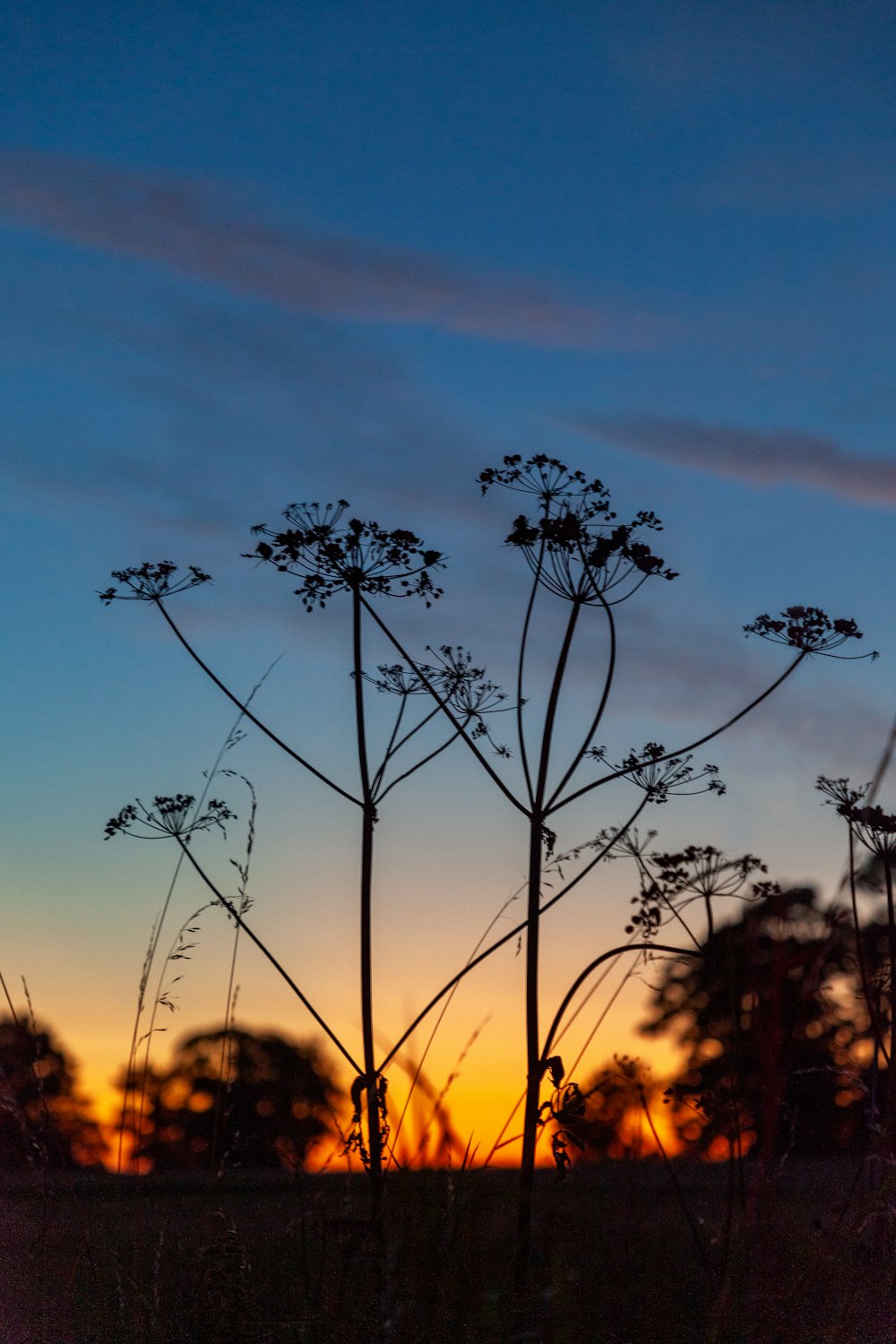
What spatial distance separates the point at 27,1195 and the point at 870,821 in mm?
3924

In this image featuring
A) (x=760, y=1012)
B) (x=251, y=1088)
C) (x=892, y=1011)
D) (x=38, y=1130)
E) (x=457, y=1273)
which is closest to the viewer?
(x=457, y=1273)

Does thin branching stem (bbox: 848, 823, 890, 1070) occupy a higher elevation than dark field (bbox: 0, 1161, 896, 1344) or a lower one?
higher

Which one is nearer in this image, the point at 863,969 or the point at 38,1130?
the point at 863,969

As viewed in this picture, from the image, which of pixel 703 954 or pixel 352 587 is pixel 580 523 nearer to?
pixel 352 587

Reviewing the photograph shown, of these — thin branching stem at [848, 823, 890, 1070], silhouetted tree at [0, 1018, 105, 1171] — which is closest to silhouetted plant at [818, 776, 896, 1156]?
thin branching stem at [848, 823, 890, 1070]

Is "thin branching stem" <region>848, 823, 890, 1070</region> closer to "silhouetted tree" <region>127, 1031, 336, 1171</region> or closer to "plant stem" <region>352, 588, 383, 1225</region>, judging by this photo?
"plant stem" <region>352, 588, 383, 1225</region>

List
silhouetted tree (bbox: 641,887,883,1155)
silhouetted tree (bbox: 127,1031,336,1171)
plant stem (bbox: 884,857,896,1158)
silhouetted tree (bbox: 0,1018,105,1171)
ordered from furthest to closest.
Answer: silhouetted tree (bbox: 127,1031,336,1171) → silhouetted tree (bbox: 0,1018,105,1171) → plant stem (bbox: 884,857,896,1158) → silhouetted tree (bbox: 641,887,883,1155)

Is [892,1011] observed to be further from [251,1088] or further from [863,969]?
[251,1088]

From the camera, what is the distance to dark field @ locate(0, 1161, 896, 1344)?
3.42m

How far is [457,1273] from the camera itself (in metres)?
3.37

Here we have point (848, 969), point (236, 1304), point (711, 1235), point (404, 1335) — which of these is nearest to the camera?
point (404, 1335)

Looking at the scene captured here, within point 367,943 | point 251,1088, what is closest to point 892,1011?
point 367,943

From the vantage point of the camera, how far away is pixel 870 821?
520cm

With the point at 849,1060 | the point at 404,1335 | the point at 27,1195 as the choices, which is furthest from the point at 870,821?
the point at 27,1195
